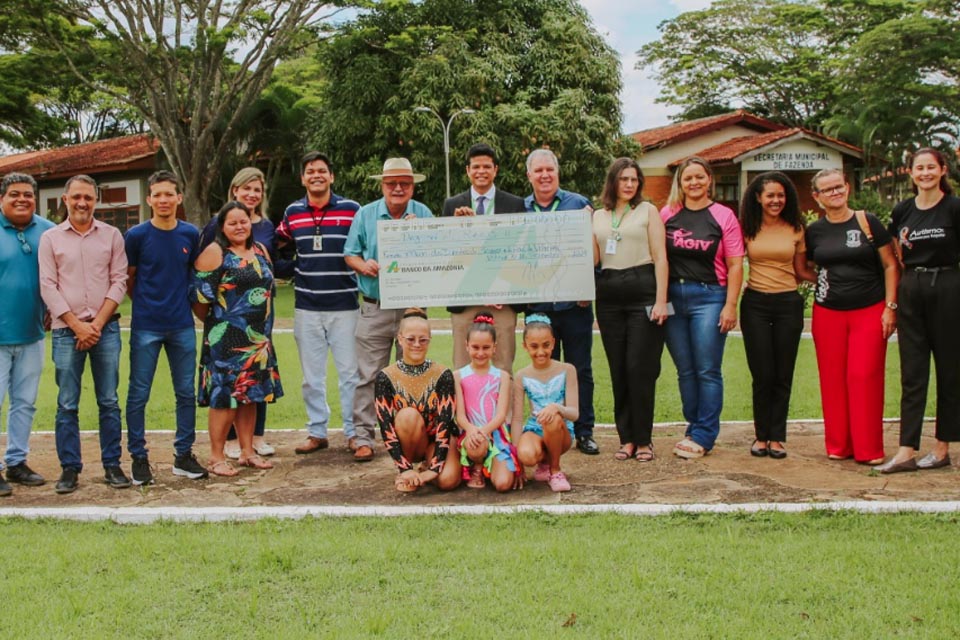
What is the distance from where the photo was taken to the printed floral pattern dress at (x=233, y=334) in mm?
6301

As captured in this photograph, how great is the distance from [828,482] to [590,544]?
210cm

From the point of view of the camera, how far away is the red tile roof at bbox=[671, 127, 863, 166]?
106 ft

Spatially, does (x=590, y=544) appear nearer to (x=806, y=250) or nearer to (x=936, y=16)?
(x=806, y=250)

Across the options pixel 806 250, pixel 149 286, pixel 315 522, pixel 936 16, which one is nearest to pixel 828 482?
pixel 806 250

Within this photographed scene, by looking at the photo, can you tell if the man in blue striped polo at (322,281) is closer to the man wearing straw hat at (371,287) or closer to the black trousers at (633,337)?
the man wearing straw hat at (371,287)

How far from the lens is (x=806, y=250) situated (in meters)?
6.62

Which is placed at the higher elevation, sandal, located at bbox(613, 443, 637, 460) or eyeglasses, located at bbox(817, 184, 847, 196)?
eyeglasses, located at bbox(817, 184, 847, 196)

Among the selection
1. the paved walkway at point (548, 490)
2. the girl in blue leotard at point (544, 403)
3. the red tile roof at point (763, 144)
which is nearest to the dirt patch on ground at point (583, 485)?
the paved walkway at point (548, 490)

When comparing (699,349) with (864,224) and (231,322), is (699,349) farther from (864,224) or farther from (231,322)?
(231,322)

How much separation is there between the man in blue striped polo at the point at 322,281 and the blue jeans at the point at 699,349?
2.36 meters

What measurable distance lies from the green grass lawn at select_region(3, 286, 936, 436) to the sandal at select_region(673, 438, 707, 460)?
76.1 inches

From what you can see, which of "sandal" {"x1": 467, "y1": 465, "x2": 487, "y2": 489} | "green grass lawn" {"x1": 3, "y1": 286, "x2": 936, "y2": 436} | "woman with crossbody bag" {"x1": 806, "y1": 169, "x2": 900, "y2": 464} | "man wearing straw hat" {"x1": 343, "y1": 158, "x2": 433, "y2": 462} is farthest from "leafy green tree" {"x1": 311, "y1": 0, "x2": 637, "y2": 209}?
"sandal" {"x1": 467, "y1": 465, "x2": 487, "y2": 489}

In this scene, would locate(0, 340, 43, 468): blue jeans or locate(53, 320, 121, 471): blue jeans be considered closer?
locate(53, 320, 121, 471): blue jeans

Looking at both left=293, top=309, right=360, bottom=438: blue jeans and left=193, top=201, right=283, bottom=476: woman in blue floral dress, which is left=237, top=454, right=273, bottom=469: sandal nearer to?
left=193, top=201, right=283, bottom=476: woman in blue floral dress
